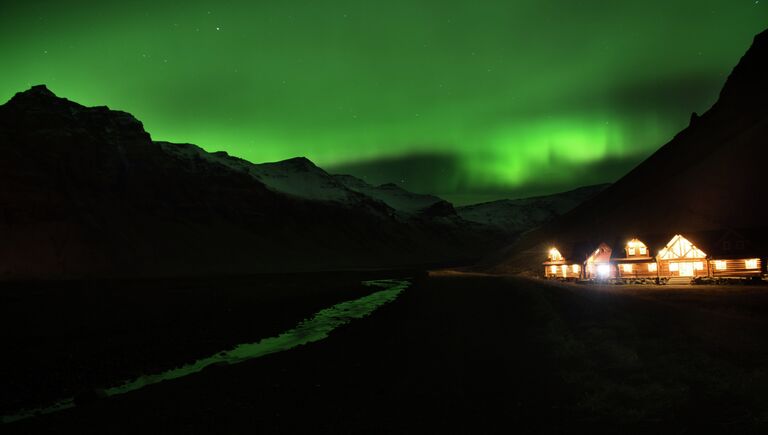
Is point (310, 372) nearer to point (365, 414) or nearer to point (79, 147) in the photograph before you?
point (365, 414)

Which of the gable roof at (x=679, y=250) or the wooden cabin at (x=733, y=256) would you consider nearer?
the wooden cabin at (x=733, y=256)

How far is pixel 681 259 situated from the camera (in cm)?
6059

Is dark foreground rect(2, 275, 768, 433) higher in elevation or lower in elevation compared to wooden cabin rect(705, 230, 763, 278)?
lower

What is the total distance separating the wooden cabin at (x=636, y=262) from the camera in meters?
65.1

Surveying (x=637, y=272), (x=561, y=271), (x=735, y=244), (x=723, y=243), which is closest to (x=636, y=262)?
(x=637, y=272)

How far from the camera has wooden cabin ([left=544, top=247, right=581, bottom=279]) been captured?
8281 centimetres

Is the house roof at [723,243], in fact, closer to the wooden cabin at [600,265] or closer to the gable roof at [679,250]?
the gable roof at [679,250]

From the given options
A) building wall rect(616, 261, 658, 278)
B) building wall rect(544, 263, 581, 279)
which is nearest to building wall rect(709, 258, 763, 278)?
building wall rect(616, 261, 658, 278)

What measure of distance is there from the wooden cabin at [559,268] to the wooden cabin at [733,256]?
24204 mm

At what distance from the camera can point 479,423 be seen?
14805mm

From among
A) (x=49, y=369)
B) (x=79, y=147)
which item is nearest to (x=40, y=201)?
(x=79, y=147)

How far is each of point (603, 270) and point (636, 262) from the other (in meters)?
7.70

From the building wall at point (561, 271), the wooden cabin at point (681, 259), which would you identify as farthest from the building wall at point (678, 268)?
the building wall at point (561, 271)

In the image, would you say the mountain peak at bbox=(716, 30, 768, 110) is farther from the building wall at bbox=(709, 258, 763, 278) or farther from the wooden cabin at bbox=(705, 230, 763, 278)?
the building wall at bbox=(709, 258, 763, 278)
